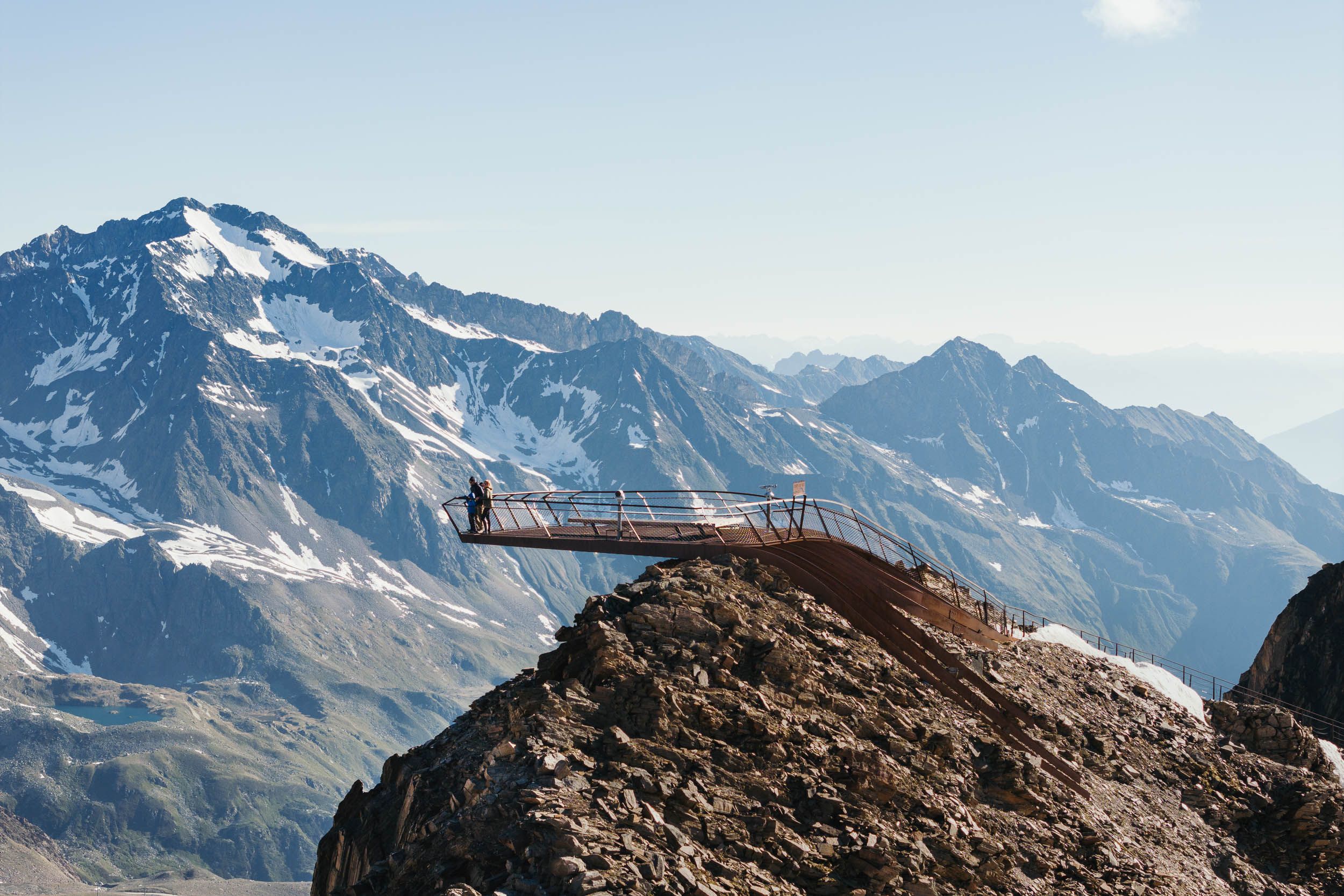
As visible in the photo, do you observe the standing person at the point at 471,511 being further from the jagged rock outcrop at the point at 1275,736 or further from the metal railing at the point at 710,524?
the jagged rock outcrop at the point at 1275,736

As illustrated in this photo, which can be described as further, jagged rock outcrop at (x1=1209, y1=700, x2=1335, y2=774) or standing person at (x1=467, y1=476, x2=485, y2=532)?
jagged rock outcrop at (x1=1209, y1=700, x2=1335, y2=774)

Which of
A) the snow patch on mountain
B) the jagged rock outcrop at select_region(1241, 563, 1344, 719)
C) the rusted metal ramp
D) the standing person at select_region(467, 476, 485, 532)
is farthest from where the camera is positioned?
the jagged rock outcrop at select_region(1241, 563, 1344, 719)

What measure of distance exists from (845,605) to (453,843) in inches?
697

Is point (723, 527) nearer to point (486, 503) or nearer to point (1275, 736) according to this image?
point (486, 503)

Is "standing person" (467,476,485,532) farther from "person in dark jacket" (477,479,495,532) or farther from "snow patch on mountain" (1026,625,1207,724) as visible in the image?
"snow patch on mountain" (1026,625,1207,724)

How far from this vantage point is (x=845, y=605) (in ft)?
127

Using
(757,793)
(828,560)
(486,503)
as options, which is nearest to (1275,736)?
(828,560)

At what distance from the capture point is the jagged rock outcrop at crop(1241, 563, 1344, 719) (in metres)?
83.9

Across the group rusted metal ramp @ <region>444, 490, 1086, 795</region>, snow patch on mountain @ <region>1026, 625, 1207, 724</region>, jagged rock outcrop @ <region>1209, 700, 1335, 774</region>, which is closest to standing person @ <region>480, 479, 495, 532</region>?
rusted metal ramp @ <region>444, 490, 1086, 795</region>

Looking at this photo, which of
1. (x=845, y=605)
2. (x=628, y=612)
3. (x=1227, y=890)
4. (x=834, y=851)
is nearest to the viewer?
(x=834, y=851)

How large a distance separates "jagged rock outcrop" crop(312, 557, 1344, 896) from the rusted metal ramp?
3.86 feet

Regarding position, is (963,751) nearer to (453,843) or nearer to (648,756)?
(648,756)

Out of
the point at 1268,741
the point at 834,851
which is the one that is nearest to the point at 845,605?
the point at 834,851

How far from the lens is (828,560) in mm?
41594
